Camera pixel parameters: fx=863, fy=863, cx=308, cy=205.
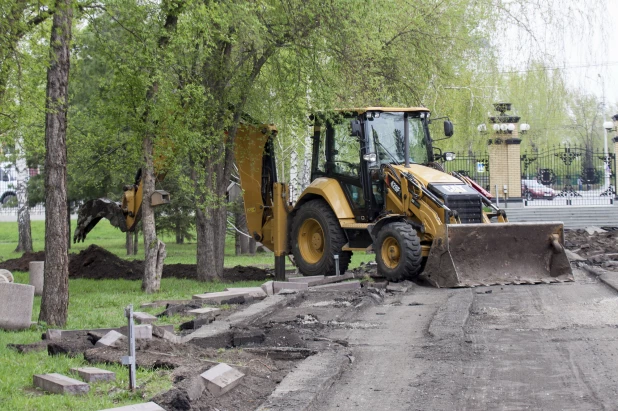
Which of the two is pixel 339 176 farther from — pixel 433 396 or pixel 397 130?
pixel 433 396

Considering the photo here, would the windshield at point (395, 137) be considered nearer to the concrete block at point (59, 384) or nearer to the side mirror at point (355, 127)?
the side mirror at point (355, 127)

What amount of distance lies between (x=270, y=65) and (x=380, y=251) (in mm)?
4746

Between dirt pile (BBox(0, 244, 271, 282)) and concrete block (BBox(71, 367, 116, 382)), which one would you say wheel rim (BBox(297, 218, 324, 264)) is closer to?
dirt pile (BBox(0, 244, 271, 282))

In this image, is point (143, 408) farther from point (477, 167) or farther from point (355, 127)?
point (477, 167)

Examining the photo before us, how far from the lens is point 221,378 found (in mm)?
7207

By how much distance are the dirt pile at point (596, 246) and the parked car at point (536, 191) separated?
12075mm

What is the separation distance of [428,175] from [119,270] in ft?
27.7

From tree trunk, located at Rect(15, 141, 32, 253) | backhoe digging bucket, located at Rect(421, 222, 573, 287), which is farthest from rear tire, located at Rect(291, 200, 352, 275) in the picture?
tree trunk, located at Rect(15, 141, 32, 253)

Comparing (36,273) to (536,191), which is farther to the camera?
(536,191)

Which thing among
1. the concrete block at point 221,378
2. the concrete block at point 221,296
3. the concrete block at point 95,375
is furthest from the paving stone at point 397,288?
the concrete block at point 95,375

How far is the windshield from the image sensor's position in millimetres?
16719

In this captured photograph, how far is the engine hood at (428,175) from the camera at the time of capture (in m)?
15.9

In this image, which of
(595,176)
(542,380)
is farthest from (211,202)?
(595,176)

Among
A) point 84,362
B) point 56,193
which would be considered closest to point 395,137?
point 56,193
